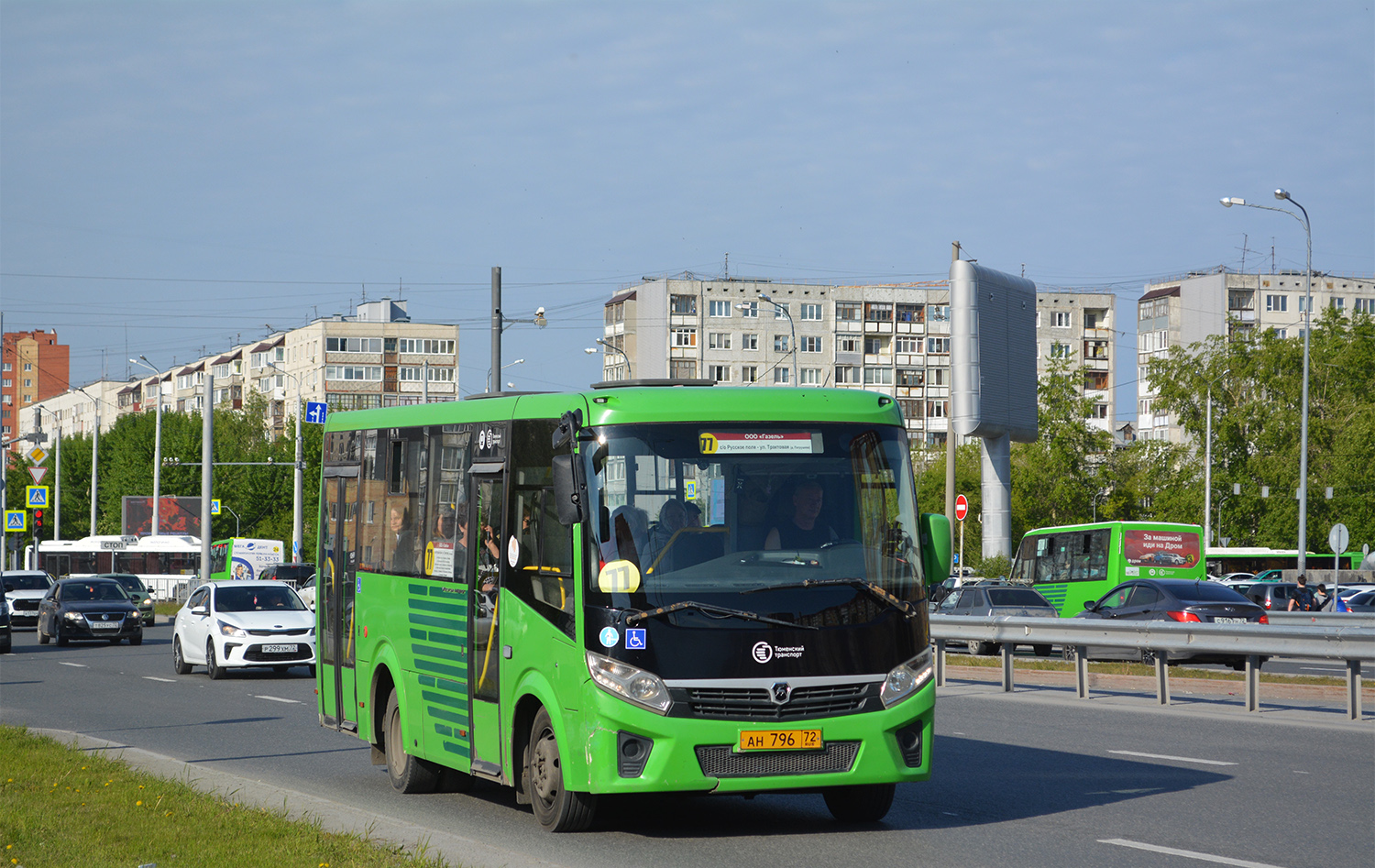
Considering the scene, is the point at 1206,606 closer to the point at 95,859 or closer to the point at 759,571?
the point at 759,571

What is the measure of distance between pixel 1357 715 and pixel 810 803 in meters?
8.27

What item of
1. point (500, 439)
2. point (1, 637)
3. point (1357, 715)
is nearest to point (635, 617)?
point (500, 439)

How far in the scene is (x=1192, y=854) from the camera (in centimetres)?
894

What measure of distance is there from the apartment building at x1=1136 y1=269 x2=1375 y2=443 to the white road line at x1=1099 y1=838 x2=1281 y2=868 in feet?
414

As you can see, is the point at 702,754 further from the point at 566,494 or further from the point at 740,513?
the point at 566,494

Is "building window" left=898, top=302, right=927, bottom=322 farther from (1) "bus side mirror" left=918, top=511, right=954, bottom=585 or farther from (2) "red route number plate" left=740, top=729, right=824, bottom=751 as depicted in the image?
(2) "red route number plate" left=740, top=729, right=824, bottom=751

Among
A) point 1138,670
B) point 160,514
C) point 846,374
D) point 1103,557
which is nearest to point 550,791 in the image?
point 1138,670

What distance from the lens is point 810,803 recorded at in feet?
37.3

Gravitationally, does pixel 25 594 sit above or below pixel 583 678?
below

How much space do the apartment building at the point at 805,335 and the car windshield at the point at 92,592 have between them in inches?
3472

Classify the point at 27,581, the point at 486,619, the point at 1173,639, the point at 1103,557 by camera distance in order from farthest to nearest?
1. the point at 27,581
2. the point at 1103,557
3. the point at 1173,639
4. the point at 486,619

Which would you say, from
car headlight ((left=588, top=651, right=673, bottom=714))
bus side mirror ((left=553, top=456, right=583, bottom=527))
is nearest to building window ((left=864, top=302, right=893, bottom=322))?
bus side mirror ((left=553, top=456, right=583, bottom=527))

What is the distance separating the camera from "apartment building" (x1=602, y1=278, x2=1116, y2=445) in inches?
5054

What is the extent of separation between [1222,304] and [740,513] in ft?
431
